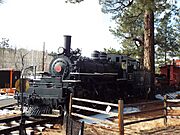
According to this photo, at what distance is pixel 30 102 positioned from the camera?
10.8 metres

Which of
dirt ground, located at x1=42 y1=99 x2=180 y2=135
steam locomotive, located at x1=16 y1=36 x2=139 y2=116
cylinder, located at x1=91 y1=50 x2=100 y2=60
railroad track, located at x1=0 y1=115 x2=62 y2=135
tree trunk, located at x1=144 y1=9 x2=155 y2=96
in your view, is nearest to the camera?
dirt ground, located at x1=42 y1=99 x2=180 y2=135

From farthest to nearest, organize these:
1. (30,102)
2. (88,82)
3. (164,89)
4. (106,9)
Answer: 1. (164,89)
2. (106,9)
3. (88,82)
4. (30,102)

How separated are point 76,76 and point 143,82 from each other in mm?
7468

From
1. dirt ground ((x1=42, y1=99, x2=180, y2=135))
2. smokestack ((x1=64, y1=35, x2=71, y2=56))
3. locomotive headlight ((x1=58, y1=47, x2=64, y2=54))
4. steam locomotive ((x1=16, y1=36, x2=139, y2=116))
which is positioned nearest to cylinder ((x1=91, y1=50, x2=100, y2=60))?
steam locomotive ((x1=16, y1=36, x2=139, y2=116))

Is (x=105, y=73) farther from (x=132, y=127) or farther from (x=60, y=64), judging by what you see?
(x=132, y=127)

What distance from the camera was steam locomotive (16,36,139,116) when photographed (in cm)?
1063

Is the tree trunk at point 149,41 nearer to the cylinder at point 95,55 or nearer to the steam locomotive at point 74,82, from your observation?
the steam locomotive at point 74,82

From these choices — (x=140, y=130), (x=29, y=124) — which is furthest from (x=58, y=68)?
(x=140, y=130)

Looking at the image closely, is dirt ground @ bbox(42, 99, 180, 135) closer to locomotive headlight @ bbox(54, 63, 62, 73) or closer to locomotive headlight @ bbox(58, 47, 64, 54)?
locomotive headlight @ bbox(54, 63, 62, 73)

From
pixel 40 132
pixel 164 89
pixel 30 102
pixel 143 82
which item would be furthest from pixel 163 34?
pixel 40 132

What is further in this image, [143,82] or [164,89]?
[164,89]

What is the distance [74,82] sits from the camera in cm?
1123

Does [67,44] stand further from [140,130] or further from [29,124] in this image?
[140,130]

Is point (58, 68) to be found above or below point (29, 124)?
above
